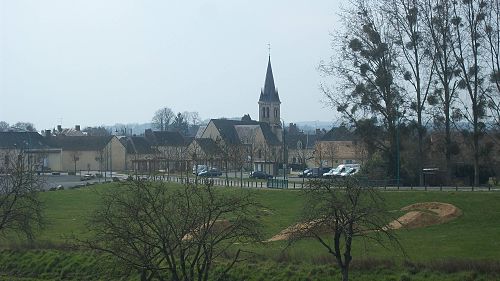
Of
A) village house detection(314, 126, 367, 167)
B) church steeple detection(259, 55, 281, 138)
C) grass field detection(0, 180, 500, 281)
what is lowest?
grass field detection(0, 180, 500, 281)

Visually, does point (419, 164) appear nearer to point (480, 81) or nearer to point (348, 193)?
point (480, 81)

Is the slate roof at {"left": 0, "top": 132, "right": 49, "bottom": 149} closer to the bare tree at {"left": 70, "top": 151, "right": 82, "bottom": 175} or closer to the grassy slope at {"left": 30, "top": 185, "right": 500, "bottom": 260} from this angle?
the bare tree at {"left": 70, "top": 151, "right": 82, "bottom": 175}

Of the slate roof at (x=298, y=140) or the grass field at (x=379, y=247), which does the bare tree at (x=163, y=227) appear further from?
the slate roof at (x=298, y=140)

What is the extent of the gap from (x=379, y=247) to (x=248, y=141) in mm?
78497

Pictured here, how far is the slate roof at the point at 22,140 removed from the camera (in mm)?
94731

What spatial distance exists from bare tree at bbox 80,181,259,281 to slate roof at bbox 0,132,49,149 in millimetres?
72255

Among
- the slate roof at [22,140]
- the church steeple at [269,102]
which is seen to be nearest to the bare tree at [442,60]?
the slate roof at [22,140]

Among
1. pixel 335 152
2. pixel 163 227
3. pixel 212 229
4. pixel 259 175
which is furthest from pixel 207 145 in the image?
pixel 163 227

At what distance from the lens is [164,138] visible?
365ft

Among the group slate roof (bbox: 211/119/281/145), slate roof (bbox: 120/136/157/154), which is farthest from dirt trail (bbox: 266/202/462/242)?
slate roof (bbox: 211/119/281/145)

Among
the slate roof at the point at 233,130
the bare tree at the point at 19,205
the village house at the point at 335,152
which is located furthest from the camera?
the slate roof at the point at 233,130

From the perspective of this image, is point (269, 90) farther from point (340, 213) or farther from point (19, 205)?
point (340, 213)

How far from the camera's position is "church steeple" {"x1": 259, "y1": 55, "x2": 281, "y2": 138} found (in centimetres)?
12838

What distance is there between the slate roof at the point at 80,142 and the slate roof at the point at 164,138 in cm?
689
